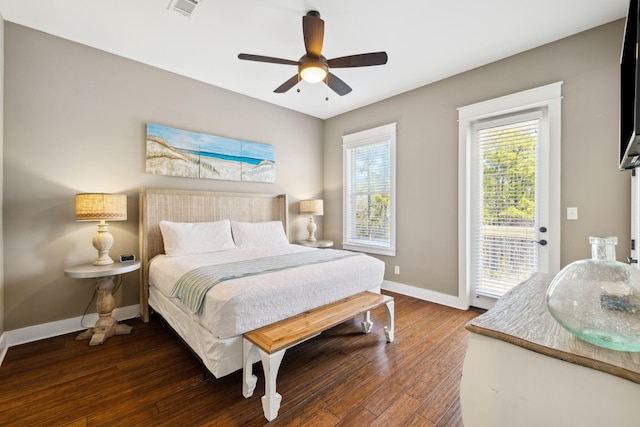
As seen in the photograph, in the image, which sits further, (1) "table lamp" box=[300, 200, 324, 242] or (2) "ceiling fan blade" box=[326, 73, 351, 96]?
(1) "table lamp" box=[300, 200, 324, 242]

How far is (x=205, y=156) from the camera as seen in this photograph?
3605mm

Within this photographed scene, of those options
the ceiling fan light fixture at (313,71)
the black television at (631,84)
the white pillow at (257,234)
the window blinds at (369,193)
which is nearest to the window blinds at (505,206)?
the window blinds at (369,193)

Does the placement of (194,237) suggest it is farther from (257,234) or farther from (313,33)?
(313,33)

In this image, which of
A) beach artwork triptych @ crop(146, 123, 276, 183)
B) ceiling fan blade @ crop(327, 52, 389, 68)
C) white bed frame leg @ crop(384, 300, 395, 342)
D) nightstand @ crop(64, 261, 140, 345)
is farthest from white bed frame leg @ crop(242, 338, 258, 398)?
beach artwork triptych @ crop(146, 123, 276, 183)

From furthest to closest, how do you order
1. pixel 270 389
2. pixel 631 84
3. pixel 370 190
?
pixel 370 190 → pixel 270 389 → pixel 631 84

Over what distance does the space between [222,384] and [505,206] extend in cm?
321

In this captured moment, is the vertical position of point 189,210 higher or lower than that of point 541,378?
higher

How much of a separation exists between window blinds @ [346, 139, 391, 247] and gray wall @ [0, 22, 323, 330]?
99.1 inches

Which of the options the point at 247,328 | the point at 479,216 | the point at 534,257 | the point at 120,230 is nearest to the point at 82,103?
the point at 120,230

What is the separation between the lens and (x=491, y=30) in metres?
2.52

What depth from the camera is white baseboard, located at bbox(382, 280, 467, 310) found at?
3345 millimetres

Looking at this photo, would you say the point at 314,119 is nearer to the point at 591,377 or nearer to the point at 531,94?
the point at 531,94

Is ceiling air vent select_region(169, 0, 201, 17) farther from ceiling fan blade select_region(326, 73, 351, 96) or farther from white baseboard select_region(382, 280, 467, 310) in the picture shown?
white baseboard select_region(382, 280, 467, 310)

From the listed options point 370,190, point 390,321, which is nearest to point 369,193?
point 370,190
